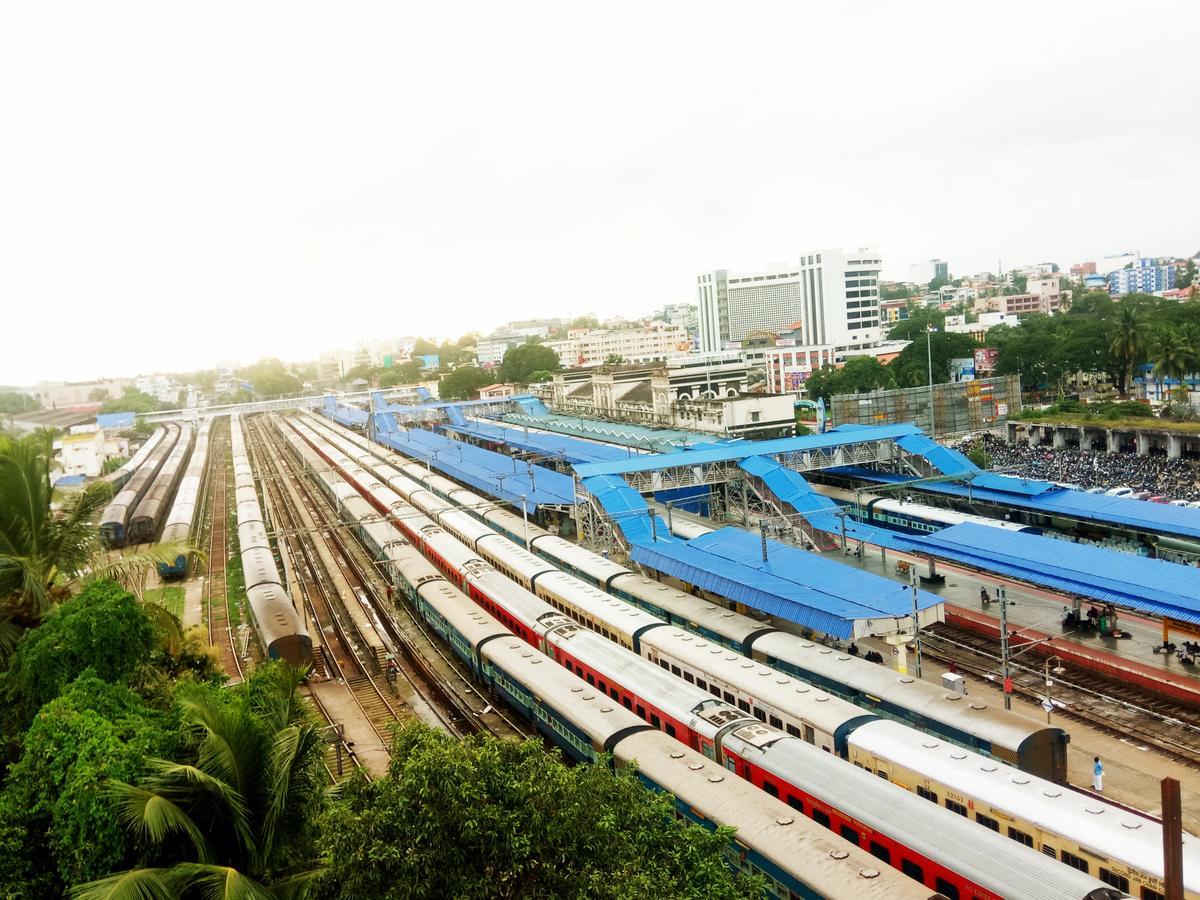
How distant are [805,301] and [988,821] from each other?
462 ft

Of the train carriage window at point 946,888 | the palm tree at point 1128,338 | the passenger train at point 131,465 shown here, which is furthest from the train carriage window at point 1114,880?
the palm tree at point 1128,338

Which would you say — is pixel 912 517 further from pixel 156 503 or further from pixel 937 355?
pixel 937 355

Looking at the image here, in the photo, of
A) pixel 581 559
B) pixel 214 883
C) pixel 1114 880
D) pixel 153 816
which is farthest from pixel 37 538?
pixel 581 559

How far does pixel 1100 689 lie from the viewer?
85.6 feet

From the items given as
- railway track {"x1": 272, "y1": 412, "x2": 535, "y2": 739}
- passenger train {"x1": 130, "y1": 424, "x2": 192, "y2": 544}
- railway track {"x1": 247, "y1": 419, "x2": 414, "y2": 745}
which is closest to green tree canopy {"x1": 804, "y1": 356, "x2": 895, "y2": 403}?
railway track {"x1": 247, "y1": 419, "x2": 414, "y2": 745}

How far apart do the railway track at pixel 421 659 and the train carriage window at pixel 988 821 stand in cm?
903

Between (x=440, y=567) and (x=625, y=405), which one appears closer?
(x=440, y=567)

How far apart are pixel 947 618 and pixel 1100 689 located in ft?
21.8

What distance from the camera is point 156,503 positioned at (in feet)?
189

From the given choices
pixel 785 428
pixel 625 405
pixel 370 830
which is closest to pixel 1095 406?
pixel 785 428

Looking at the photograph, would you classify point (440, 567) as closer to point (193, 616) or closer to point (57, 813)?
point (193, 616)

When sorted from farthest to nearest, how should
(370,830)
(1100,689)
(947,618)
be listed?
(947,618) < (1100,689) < (370,830)

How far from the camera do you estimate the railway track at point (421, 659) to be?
86.3 ft

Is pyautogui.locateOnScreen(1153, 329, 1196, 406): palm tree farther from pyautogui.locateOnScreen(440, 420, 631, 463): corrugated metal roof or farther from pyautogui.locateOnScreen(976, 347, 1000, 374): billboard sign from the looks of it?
pyautogui.locateOnScreen(440, 420, 631, 463): corrugated metal roof
